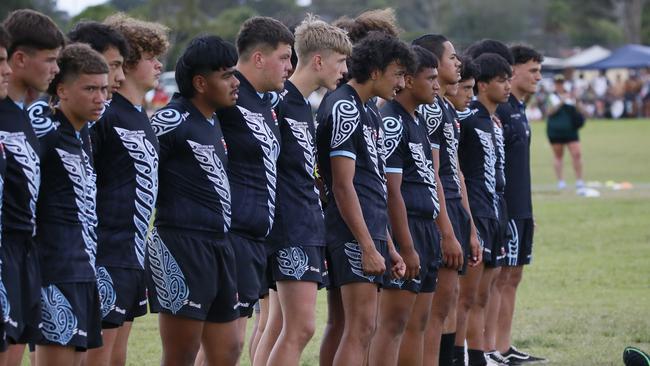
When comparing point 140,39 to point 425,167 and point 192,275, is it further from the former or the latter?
point 425,167

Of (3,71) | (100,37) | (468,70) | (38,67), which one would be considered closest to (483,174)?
(468,70)

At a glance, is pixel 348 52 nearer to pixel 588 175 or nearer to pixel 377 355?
pixel 377 355

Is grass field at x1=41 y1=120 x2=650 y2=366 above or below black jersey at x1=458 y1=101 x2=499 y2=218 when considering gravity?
below

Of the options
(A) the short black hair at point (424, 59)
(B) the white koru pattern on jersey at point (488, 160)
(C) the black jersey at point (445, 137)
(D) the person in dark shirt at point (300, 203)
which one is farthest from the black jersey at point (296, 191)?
(B) the white koru pattern on jersey at point (488, 160)

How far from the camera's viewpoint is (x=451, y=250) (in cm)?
767

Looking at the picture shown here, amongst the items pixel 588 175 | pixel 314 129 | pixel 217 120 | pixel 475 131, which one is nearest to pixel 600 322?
pixel 475 131

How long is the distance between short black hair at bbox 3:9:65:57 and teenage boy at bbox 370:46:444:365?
2422 millimetres

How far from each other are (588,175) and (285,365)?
2080cm

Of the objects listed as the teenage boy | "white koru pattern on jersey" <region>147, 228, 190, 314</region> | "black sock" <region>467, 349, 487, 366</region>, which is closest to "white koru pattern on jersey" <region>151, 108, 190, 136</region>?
"white koru pattern on jersey" <region>147, 228, 190, 314</region>

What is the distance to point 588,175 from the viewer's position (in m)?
26.4

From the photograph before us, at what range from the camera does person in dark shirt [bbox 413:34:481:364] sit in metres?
7.88

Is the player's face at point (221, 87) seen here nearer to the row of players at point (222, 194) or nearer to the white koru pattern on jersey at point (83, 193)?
the row of players at point (222, 194)

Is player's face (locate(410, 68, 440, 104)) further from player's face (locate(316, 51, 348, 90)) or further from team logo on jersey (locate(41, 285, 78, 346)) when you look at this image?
team logo on jersey (locate(41, 285, 78, 346))

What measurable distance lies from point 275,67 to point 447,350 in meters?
2.77
